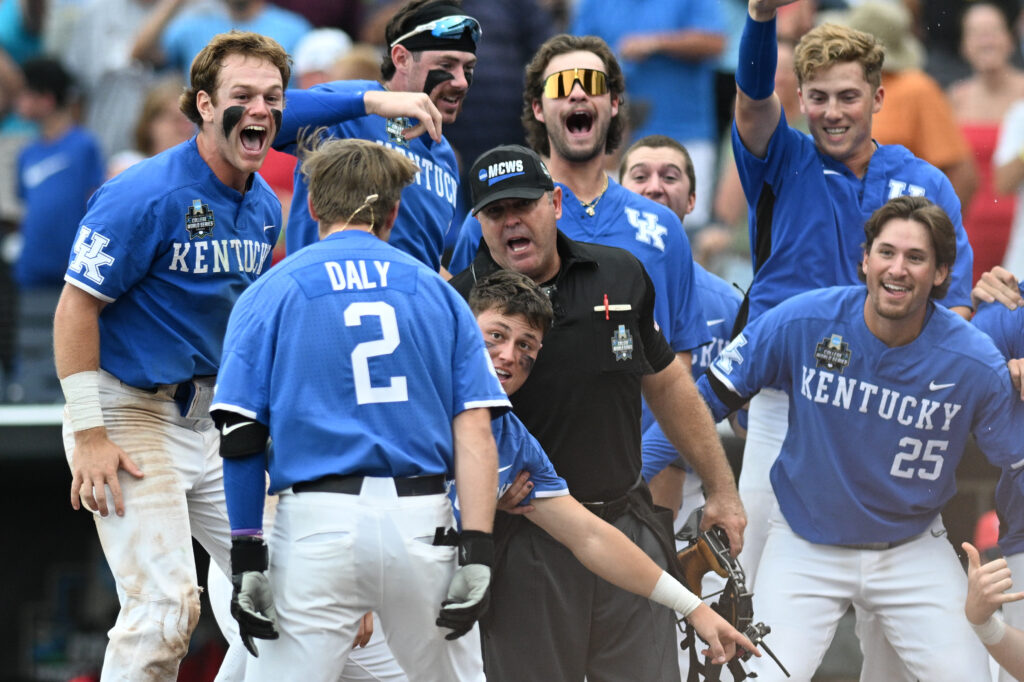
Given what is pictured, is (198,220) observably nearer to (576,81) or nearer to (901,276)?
(576,81)

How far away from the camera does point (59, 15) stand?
1042 cm

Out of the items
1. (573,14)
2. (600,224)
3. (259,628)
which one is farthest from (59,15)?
(259,628)

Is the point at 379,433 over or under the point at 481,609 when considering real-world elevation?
over

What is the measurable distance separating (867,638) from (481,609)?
224cm

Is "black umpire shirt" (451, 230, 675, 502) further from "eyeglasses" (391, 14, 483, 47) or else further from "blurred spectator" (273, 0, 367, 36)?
"blurred spectator" (273, 0, 367, 36)

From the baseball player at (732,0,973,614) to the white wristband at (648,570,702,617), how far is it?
4.83 feet

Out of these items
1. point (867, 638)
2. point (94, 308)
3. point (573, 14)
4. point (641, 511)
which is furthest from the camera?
point (573, 14)

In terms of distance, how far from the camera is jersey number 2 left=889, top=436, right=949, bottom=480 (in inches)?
215

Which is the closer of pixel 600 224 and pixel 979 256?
pixel 600 224

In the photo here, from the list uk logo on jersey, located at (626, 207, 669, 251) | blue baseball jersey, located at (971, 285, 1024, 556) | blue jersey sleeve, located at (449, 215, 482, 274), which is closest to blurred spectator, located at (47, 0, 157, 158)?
blue jersey sleeve, located at (449, 215, 482, 274)

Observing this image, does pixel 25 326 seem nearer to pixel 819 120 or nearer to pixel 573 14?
pixel 573 14

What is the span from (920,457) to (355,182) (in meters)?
2.43

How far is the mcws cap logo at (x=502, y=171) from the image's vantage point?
5.13 metres

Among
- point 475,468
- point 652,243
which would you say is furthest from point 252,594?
point 652,243
